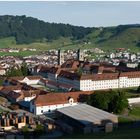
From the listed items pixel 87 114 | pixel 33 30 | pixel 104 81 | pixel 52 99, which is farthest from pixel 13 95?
pixel 33 30

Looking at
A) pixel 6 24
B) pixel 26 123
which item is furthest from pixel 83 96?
pixel 6 24

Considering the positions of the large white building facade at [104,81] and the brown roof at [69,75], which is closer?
the large white building facade at [104,81]

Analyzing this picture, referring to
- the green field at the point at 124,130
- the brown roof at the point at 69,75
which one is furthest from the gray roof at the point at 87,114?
the brown roof at the point at 69,75

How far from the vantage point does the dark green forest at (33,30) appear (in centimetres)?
13488

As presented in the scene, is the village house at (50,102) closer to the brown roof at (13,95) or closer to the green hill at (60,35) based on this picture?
the brown roof at (13,95)

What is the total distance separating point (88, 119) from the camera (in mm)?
30750

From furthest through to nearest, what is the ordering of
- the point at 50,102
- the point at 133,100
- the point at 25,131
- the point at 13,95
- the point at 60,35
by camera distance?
the point at 60,35, the point at 13,95, the point at 133,100, the point at 50,102, the point at 25,131

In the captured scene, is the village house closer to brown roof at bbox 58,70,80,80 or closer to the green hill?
brown roof at bbox 58,70,80,80

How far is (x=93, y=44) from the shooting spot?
120 m

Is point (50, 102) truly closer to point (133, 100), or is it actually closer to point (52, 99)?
point (52, 99)

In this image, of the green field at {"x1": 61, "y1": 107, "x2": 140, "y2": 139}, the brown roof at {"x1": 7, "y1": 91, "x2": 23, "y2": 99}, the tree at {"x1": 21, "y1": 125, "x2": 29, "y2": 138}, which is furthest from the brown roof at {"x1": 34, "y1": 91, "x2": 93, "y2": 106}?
the green field at {"x1": 61, "y1": 107, "x2": 140, "y2": 139}

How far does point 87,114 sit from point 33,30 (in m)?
112

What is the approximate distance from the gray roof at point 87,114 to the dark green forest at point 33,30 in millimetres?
94689

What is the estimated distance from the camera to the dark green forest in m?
135
